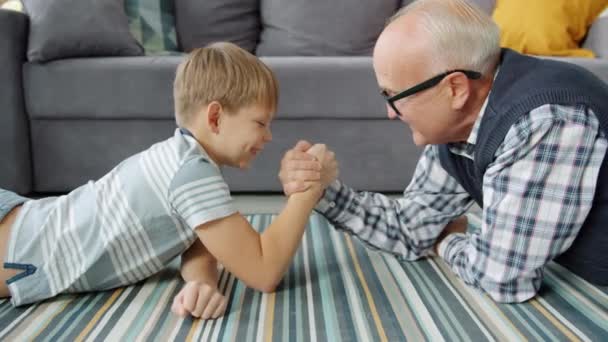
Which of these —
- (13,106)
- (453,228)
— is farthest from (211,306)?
(13,106)

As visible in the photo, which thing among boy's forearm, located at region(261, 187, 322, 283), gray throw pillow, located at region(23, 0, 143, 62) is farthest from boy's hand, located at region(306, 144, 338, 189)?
gray throw pillow, located at region(23, 0, 143, 62)

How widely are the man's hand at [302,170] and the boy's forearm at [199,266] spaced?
0.21 metres

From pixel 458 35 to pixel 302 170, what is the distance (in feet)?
1.23

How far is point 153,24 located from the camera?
7.76 ft

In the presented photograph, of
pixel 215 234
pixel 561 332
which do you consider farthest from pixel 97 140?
pixel 561 332

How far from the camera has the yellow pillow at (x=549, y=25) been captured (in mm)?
2139

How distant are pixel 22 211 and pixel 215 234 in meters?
0.40

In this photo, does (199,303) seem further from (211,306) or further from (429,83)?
(429,83)

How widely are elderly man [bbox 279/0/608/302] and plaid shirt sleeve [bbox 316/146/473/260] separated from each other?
0.36ft

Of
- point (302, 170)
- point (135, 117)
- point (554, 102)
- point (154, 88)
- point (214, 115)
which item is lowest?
point (135, 117)

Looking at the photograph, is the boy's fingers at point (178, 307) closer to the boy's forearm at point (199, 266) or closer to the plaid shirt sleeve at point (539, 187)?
the boy's forearm at point (199, 266)

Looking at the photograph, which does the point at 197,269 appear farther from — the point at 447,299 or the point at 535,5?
the point at 535,5

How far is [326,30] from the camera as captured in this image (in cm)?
242

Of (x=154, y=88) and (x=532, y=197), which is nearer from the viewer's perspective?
(x=532, y=197)
